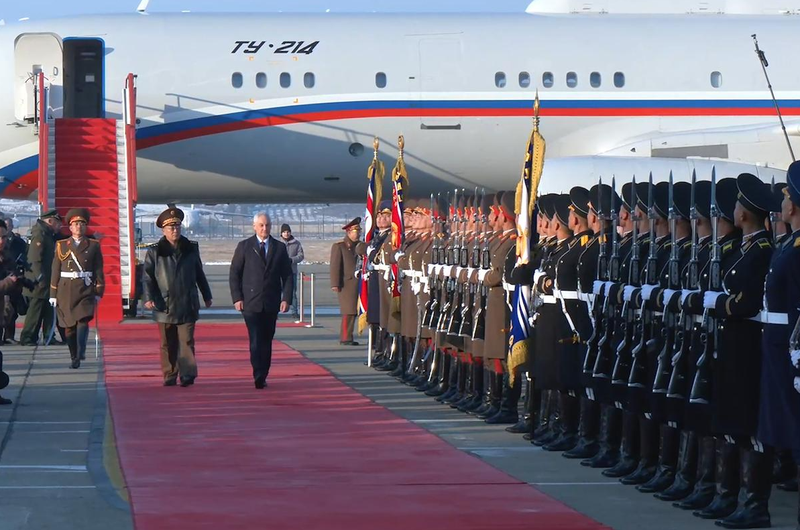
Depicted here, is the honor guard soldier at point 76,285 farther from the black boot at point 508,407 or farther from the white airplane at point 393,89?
the white airplane at point 393,89

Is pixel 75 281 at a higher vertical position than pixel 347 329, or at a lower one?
higher

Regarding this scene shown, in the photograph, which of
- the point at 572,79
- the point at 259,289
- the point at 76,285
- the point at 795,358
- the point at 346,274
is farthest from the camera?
the point at 572,79

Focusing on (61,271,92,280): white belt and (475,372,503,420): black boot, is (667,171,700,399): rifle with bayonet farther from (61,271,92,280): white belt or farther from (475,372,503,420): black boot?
(61,271,92,280): white belt

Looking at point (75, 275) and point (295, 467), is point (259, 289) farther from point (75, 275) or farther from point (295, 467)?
point (295, 467)

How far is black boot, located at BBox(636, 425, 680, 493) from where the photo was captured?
8406mm

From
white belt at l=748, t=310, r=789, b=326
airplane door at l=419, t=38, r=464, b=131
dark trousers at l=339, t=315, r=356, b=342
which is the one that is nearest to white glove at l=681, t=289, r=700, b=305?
white belt at l=748, t=310, r=789, b=326

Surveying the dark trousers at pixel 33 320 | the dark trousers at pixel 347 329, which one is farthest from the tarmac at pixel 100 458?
the dark trousers at pixel 347 329

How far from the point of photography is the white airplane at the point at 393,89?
69.9ft

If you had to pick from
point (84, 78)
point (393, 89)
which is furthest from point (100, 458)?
point (84, 78)

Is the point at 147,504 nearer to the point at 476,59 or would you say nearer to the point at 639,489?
the point at 639,489

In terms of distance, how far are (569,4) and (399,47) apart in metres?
3.53

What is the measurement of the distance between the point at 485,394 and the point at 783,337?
16.1 feet

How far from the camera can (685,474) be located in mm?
8242

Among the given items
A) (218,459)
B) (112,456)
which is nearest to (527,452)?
(218,459)
